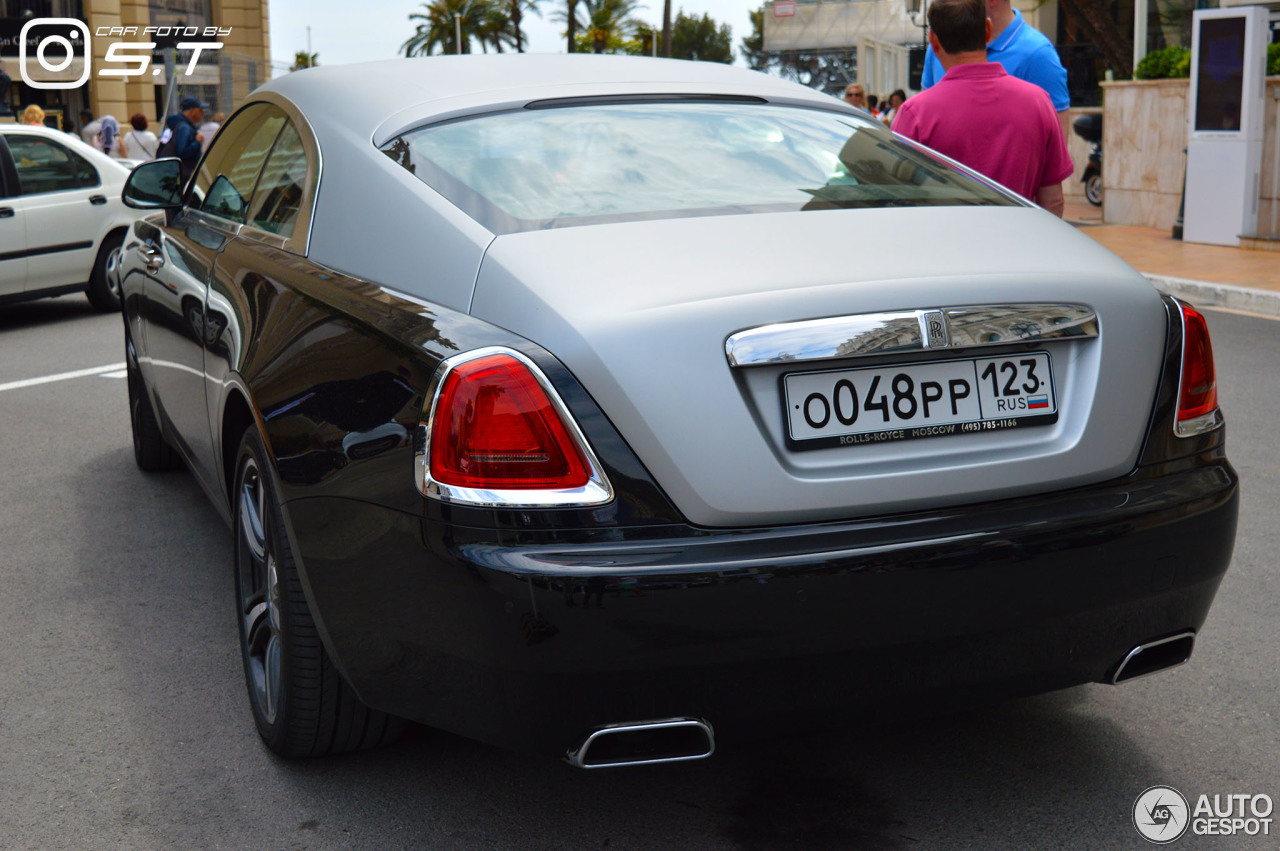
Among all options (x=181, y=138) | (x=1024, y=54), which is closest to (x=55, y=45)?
(x=181, y=138)

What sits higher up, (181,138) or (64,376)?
(181,138)

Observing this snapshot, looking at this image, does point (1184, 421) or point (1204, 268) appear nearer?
point (1184, 421)

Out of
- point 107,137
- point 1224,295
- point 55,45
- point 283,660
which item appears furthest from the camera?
point 55,45

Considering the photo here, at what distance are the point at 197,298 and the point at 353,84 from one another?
2.43 ft

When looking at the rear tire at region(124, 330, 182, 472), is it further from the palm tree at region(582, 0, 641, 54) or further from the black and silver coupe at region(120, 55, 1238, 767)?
the palm tree at region(582, 0, 641, 54)

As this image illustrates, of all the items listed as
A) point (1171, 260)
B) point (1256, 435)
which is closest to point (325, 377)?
point (1256, 435)

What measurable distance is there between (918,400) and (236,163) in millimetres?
2454

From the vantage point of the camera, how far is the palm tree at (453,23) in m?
68.6

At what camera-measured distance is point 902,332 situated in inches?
89.7

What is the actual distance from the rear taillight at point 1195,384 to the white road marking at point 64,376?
21.8ft

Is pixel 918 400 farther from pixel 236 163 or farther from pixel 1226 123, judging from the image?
pixel 1226 123

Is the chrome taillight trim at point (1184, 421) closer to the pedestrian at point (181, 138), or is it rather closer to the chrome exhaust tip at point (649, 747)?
the chrome exhaust tip at point (649, 747)

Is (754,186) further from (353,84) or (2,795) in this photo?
(2,795)

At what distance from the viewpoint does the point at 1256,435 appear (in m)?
5.88
